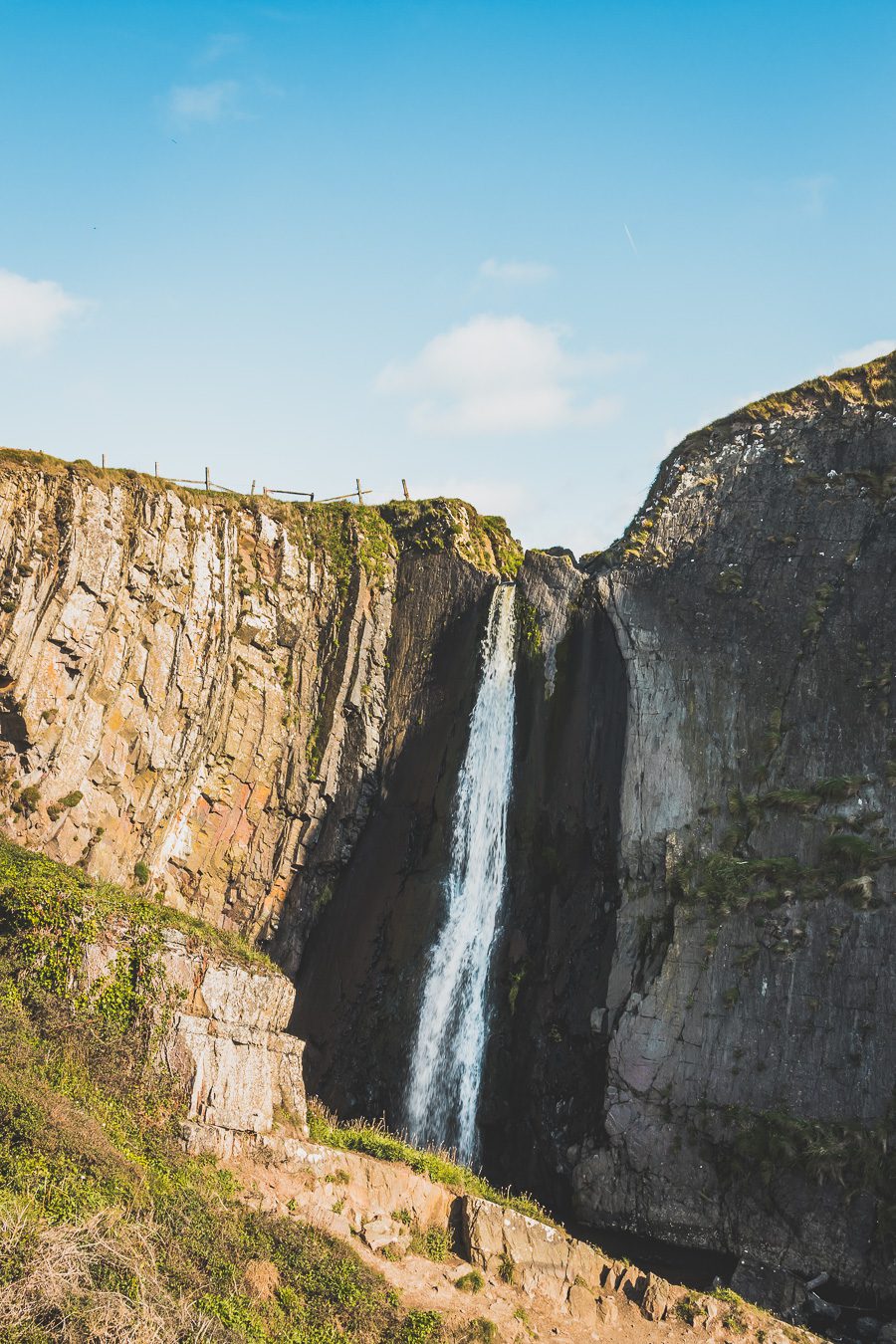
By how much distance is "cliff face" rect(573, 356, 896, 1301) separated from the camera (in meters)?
22.9

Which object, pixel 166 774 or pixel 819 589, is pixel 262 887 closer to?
pixel 166 774

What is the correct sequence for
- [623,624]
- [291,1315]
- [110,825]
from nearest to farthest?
[291,1315], [110,825], [623,624]

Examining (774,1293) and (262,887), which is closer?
(774,1293)

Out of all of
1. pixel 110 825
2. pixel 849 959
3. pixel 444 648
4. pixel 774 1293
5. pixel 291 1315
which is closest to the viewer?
pixel 291 1315

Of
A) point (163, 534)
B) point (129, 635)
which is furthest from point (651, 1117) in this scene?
point (163, 534)

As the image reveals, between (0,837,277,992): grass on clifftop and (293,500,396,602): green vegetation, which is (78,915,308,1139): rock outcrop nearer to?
(0,837,277,992): grass on clifftop

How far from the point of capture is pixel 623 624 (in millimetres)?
31016

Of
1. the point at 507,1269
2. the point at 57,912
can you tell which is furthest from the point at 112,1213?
the point at 507,1269

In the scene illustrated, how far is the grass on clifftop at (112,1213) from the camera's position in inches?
500

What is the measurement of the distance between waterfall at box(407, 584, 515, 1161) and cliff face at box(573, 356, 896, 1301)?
3.46 metres

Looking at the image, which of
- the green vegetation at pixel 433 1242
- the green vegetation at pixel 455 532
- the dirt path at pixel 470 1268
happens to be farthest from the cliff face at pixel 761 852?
the green vegetation at pixel 433 1242

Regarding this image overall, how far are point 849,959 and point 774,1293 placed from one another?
7029 millimetres

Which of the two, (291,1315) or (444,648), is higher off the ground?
(444,648)

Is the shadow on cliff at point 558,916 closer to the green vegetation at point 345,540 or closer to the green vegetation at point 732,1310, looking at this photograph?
the green vegetation at point 732,1310
